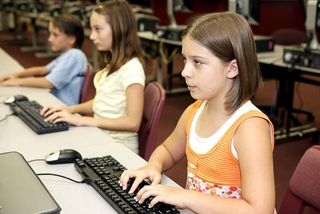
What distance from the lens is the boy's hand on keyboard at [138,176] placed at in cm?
102

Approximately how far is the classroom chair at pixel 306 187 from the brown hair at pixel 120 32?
3.25 ft

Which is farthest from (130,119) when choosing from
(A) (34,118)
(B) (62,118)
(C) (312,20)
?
(C) (312,20)

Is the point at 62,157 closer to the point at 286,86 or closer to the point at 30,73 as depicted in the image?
the point at 30,73

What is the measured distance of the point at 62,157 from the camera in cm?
123

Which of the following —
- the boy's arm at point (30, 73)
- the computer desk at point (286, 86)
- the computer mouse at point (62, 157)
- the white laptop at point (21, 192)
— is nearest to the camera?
the white laptop at point (21, 192)

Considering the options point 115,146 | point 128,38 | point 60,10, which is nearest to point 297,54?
point 128,38

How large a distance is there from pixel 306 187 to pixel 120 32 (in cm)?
111

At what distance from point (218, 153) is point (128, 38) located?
0.94 metres

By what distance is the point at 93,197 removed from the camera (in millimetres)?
1020

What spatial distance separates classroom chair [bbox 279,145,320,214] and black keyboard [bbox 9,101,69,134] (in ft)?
2.78

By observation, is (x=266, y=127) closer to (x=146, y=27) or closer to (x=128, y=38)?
(x=128, y=38)

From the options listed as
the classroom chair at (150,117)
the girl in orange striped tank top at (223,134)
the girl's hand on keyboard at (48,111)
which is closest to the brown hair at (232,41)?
the girl in orange striped tank top at (223,134)

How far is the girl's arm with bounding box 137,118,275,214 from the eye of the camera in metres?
0.92

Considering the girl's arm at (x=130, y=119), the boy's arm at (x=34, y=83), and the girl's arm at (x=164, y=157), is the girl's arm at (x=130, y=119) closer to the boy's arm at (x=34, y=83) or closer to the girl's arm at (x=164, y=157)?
the girl's arm at (x=164, y=157)
